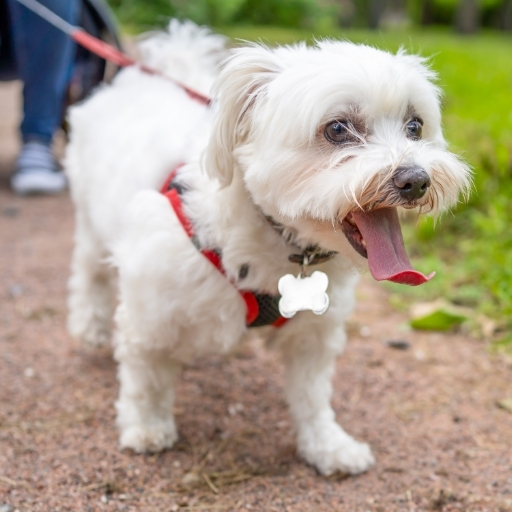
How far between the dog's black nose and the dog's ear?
54 cm

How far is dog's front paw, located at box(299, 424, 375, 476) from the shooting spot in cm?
246

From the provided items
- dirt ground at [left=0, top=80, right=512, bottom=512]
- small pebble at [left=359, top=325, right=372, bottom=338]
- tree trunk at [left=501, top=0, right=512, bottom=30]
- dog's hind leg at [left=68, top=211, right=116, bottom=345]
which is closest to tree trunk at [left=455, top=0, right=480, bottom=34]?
tree trunk at [left=501, top=0, right=512, bottom=30]

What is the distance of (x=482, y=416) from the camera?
288cm

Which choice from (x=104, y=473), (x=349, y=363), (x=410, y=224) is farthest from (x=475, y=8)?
(x=104, y=473)

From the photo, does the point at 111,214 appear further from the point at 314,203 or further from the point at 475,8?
the point at 475,8

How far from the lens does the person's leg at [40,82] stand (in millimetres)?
4824

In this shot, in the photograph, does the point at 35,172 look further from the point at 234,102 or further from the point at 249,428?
the point at 234,102

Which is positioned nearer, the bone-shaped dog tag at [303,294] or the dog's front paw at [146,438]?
the bone-shaped dog tag at [303,294]

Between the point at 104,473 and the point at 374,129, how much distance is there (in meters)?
1.50

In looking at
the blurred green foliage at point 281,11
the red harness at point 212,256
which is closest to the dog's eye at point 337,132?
the red harness at point 212,256

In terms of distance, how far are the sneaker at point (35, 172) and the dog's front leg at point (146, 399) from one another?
323 cm

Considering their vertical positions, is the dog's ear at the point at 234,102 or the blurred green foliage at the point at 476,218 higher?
the dog's ear at the point at 234,102

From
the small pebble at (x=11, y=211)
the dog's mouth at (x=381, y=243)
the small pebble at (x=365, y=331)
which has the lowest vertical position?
the small pebble at (x=11, y=211)

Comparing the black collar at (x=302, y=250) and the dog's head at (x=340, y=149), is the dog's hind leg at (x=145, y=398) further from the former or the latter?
the dog's head at (x=340, y=149)
